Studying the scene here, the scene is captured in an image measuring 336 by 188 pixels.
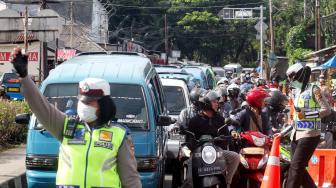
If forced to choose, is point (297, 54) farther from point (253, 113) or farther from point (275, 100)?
point (253, 113)

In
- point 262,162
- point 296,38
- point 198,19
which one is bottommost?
point 262,162

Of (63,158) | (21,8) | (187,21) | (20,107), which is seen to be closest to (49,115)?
(63,158)

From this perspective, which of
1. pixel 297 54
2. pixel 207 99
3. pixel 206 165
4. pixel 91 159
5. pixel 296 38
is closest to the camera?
pixel 91 159

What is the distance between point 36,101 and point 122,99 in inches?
163

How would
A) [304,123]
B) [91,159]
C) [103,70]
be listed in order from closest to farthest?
[91,159]
[304,123]
[103,70]

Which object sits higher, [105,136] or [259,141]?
[105,136]

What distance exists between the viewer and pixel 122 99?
816cm

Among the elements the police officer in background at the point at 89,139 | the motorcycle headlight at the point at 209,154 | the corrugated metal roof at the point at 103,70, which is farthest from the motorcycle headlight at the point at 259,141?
the police officer in background at the point at 89,139

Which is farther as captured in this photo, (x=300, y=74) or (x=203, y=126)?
(x=300, y=74)

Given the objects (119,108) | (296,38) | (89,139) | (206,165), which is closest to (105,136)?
(89,139)

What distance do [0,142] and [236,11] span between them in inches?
1733

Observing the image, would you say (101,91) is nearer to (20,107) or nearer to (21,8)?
(20,107)

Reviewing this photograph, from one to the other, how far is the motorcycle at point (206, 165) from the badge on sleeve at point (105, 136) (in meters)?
3.04

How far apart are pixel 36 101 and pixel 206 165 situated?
3238 millimetres
